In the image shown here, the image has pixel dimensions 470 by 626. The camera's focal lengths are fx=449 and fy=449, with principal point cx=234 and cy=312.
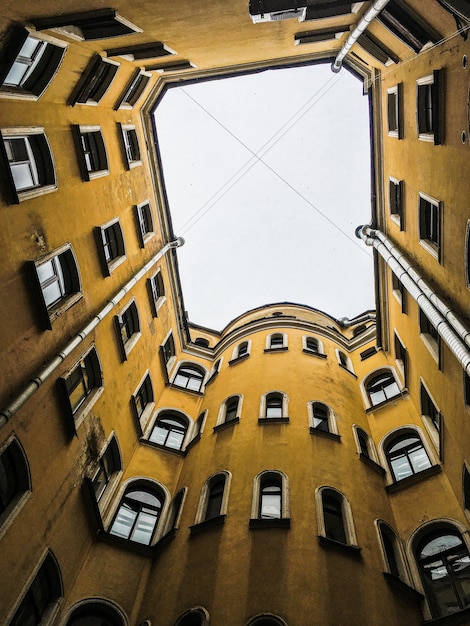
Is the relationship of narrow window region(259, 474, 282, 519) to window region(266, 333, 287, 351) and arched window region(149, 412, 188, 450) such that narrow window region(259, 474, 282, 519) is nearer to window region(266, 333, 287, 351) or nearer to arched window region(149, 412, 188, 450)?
arched window region(149, 412, 188, 450)

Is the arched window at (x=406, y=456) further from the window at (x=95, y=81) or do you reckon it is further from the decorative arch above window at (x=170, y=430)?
the window at (x=95, y=81)

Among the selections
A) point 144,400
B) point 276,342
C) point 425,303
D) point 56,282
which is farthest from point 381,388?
point 56,282

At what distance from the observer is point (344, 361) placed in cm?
2448

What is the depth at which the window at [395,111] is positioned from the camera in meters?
15.3

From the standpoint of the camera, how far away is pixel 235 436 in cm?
1631

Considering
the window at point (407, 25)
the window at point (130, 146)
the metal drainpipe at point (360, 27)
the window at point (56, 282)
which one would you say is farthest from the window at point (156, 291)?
the window at point (407, 25)

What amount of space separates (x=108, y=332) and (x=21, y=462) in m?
6.00

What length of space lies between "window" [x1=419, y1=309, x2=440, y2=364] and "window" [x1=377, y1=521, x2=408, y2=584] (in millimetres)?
5414

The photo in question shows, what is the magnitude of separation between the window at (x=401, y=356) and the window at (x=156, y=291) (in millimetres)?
11292

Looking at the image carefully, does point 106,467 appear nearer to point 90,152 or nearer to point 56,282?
point 56,282

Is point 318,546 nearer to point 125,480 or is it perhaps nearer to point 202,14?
point 125,480

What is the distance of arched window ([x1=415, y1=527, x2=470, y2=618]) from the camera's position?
36.2 feet

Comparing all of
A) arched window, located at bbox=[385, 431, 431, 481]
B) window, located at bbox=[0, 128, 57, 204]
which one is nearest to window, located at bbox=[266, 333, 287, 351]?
arched window, located at bbox=[385, 431, 431, 481]

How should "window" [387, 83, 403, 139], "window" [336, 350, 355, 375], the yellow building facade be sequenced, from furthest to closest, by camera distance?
1. "window" [336, 350, 355, 375]
2. "window" [387, 83, 403, 139]
3. the yellow building facade
